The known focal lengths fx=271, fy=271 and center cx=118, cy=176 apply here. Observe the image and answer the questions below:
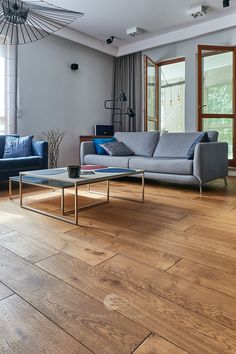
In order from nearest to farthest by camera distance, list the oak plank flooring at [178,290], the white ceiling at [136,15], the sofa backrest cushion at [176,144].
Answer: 1. the oak plank flooring at [178,290]
2. the sofa backrest cushion at [176,144]
3. the white ceiling at [136,15]

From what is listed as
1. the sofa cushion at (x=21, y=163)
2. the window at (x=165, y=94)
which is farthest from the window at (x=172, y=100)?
the sofa cushion at (x=21, y=163)

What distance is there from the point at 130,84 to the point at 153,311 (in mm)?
5280

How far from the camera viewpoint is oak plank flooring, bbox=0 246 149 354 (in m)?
0.87

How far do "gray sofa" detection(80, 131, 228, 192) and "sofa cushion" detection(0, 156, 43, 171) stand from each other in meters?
0.84

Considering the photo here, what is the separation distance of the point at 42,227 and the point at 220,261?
1.22 meters

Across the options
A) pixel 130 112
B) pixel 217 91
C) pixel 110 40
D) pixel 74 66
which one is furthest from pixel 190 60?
pixel 74 66

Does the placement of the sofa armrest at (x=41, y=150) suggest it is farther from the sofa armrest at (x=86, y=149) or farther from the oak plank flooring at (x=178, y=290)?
the oak plank flooring at (x=178, y=290)

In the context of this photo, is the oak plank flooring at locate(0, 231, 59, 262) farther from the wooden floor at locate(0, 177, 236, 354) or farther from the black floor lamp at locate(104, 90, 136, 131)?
the black floor lamp at locate(104, 90, 136, 131)

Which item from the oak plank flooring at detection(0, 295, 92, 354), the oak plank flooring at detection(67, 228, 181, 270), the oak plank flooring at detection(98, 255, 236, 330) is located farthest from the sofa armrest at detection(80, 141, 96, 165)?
the oak plank flooring at detection(0, 295, 92, 354)

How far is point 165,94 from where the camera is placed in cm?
649

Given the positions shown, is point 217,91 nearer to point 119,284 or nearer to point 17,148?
point 17,148

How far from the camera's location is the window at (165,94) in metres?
5.30

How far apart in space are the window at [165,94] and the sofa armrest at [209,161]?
204cm

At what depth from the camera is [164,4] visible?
3.96 meters
